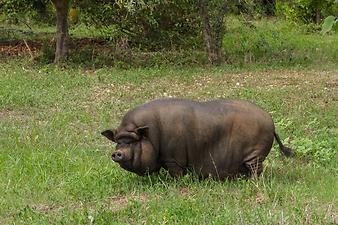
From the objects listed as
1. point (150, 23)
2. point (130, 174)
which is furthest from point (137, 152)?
point (150, 23)

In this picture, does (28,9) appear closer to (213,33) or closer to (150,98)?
(213,33)

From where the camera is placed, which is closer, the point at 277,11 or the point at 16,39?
the point at 16,39

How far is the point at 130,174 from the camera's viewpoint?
6.53 metres

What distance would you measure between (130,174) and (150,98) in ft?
17.7

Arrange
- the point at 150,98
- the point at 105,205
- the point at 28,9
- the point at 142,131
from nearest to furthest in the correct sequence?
the point at 105,205
the point at 142,131
the point at 150,98
the point at 28,9

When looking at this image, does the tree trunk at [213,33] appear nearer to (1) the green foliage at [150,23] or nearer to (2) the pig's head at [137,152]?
(1) the green foliage at [150,23]

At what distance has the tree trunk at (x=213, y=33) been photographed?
1570 cm

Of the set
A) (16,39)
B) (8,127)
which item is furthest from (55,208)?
(16,39)

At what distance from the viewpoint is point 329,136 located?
28.0ft

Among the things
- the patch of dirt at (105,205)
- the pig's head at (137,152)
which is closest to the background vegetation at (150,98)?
the patch of dirt at (105,205)

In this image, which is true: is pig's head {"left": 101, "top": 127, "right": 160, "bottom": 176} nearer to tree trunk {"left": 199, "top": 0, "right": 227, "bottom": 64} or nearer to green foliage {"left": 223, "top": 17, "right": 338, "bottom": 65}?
tree trunk {"left": 199, "top": 0, "right": 227, "bottom": 64}

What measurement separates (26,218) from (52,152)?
6.92ft

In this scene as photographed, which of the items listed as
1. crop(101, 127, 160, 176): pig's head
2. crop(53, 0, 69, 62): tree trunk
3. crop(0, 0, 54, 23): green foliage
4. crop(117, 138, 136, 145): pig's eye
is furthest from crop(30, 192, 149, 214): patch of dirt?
crop(0, 0, 54, 23): green foliage

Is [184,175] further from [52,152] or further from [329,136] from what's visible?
[329,136]
